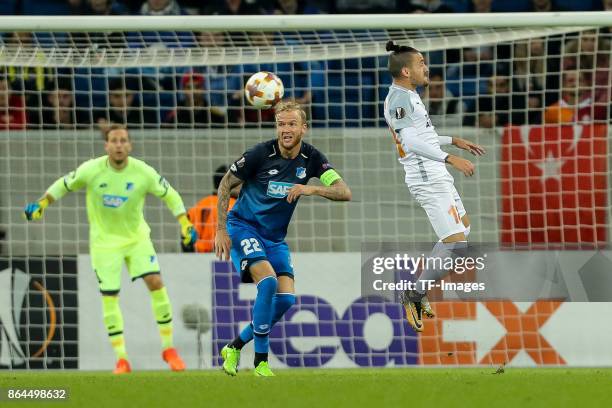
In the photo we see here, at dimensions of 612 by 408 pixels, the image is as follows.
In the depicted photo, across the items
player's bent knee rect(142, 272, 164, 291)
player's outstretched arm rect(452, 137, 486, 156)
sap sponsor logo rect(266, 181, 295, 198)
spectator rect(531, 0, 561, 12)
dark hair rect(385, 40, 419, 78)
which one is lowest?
player's bent knee rect(142, 272, 164, 291)

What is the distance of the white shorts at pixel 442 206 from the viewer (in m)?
9.92

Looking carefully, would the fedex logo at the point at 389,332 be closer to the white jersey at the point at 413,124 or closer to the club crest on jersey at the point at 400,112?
the white jersey at the point at 413,124

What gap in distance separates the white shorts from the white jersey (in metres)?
0.06

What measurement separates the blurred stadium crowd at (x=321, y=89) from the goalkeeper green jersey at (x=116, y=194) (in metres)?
0.72

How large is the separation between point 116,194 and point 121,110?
1241mm

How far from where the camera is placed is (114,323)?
11.6m

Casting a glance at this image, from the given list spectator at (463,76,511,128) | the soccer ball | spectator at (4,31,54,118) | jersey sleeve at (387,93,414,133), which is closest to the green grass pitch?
jersey sleeve at (387,93,414,133)

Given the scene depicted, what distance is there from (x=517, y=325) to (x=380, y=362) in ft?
4.12

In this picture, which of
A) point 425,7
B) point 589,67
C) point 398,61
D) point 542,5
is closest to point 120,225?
point 398,61

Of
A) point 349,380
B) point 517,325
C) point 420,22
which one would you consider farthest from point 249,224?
point 517,325

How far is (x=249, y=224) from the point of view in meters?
9.73

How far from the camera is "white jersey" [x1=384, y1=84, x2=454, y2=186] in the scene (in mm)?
9742

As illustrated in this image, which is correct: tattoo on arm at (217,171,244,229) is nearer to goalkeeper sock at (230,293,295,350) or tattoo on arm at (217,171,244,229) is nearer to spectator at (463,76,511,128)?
goalkeeper sock at (230,293,295,350)

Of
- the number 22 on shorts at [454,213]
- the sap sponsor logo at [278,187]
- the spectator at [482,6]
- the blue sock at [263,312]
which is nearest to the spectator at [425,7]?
the spectator at [482,6]
